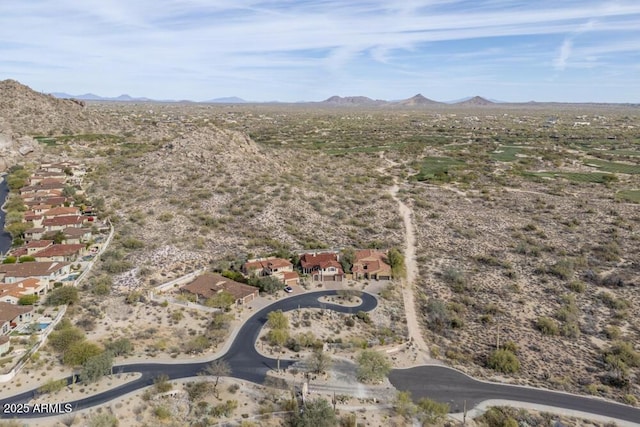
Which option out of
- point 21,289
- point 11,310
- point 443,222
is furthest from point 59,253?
point 443,222

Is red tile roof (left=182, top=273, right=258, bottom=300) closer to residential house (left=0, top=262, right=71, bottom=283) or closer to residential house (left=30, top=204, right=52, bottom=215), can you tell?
residential house (left=0, top=262, right=71, bottom=283)

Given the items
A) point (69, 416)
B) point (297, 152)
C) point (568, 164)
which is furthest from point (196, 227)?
point (568, 164)

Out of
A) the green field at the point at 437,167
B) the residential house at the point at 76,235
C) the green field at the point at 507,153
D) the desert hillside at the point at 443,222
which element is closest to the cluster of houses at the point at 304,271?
the desert hillside at the point at 443,222

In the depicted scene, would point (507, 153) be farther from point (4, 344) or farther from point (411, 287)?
point (4, 344)

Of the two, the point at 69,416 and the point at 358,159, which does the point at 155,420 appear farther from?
the point at 358,159

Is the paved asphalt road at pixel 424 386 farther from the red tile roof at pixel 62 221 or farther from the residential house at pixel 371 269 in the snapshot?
the red tile roof at pixel 62 221

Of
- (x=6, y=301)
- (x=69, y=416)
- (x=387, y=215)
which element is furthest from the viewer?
(x=387, y=215)
